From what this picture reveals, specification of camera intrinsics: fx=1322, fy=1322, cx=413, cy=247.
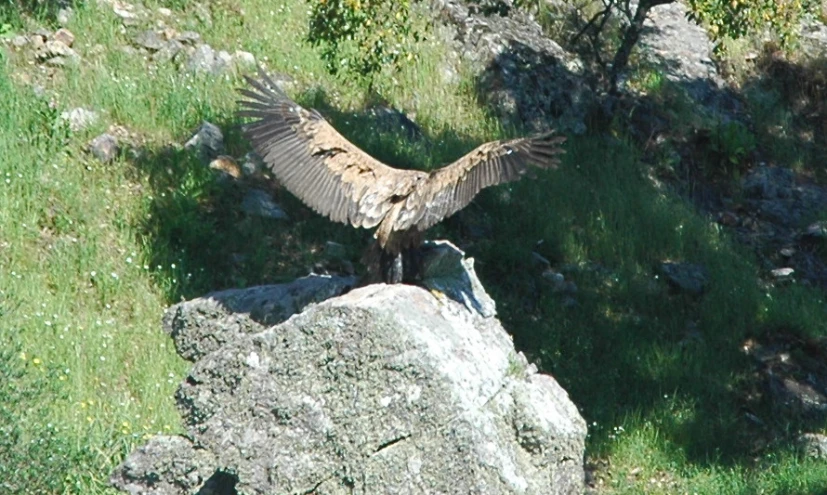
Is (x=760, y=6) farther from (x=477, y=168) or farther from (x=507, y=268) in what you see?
(x=477, y=168)

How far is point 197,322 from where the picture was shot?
7.02 metres

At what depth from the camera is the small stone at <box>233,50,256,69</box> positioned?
35.9 feet

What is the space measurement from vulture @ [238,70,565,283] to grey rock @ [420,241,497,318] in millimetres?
90

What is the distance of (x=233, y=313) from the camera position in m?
7.00

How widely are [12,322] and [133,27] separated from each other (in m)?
3.95

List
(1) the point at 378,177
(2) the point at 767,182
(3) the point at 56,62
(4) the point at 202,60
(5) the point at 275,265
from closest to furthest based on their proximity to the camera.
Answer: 1. (1) the point at 378,177
2. (5) the point at 275,265
3. (3) the point at 56,62
4. (4) the point at 202,60
5. (2) the point at 767,182

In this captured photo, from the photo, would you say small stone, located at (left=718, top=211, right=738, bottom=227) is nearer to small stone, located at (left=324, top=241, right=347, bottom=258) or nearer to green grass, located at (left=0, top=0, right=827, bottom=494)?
green grass, located at (left=0, top=0, right=827, bottom=494)

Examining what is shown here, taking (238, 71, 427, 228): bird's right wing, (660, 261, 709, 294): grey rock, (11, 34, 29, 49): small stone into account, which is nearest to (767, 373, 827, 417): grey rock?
(660, 261, 709, 294): grey rock

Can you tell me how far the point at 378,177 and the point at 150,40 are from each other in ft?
14.4

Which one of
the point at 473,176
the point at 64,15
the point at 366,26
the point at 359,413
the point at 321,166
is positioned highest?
the point at 473,176

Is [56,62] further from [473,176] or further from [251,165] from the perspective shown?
[473,176]

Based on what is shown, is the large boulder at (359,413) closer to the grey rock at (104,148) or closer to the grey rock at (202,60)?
the grey rock at (104,148)

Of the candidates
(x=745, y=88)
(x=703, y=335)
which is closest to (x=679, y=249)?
(x=703, y=335)

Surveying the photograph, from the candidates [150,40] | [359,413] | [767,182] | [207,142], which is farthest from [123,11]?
[359,413]
